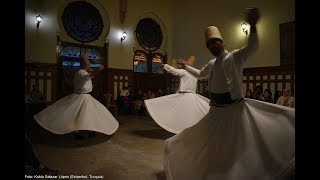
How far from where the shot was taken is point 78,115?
12.3 ft

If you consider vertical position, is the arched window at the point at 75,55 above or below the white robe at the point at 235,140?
above

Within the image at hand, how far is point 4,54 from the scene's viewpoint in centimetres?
73

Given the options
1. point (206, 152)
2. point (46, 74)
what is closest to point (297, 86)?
point (206, 152)

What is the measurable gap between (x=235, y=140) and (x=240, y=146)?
0.06 metres

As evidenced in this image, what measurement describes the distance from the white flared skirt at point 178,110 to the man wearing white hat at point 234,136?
1.79 metres

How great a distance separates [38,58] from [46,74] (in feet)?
1.62

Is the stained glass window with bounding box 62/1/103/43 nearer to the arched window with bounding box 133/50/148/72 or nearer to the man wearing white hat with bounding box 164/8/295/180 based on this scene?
the arched window with bounding box 133/50/148/72

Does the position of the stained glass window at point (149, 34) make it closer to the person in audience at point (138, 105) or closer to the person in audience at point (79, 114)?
the person in audience at point (138, 105)

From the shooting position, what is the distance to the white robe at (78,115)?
11.9 feet

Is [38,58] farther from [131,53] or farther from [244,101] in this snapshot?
[244,101]

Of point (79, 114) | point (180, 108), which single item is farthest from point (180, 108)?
point (79, 114)

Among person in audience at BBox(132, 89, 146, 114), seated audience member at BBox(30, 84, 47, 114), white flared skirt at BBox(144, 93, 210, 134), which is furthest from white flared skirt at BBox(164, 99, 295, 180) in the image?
person in audience at BBox(132, 89, 146, 114)

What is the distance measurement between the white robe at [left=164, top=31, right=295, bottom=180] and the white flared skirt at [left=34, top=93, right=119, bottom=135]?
6.61 feet

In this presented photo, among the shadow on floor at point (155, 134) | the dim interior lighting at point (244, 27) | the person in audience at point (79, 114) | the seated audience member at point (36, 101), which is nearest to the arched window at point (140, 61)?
the dim interior lighting at point (244, 27)
